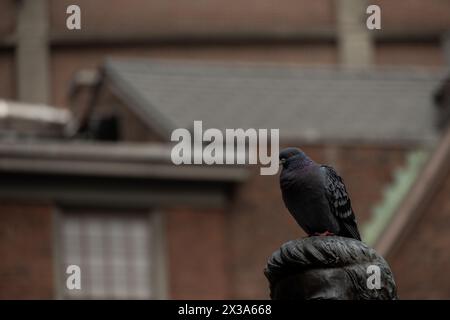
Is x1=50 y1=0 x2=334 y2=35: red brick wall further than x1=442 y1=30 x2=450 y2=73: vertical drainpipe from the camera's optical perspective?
Yes

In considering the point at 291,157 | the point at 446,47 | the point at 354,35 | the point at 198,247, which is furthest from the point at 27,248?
the point at 354,35

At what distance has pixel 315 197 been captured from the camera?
1245 centimetres

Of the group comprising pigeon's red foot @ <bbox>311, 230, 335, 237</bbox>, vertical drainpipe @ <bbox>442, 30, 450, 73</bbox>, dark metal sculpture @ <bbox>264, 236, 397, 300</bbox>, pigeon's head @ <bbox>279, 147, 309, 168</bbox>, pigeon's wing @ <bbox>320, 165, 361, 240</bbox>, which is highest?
vertical drainpipe @ <bbox>442, 30, 450, 73</bbox>

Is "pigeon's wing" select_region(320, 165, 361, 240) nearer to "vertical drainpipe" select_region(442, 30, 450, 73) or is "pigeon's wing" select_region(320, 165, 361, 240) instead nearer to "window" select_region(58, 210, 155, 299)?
"window" select_region(58, 210, 155, 299)

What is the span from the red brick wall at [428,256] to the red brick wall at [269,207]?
259 cm

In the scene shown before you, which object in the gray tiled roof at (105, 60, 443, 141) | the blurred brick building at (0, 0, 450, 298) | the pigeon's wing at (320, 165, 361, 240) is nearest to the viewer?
the pigeon's wing at (320, 165, 361, 240)

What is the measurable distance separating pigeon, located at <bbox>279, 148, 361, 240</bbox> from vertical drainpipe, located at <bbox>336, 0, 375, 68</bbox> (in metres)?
52.3

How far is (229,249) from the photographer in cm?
3991

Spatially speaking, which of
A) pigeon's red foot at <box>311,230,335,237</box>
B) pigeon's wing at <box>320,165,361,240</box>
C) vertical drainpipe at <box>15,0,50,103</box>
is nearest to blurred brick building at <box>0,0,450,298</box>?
vertical drainpipe at <box>15,0,50,103</box>

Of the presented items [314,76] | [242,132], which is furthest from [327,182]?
[314,76]

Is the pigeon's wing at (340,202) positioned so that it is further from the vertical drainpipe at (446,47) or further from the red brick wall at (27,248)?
the vertical drainpipe at (446,47)

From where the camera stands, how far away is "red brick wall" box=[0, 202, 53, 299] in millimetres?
38031

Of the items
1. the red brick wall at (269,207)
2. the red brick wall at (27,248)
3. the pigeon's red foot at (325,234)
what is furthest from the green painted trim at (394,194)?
the pigeon's red foot at (325,234)

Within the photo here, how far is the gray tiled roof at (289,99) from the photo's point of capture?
3997 centimetres
